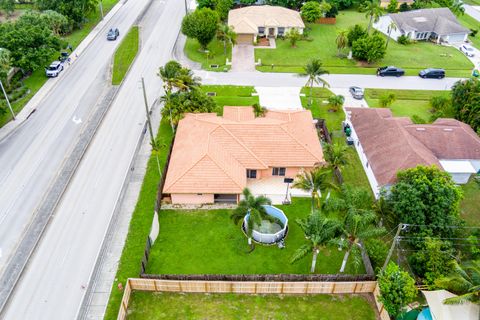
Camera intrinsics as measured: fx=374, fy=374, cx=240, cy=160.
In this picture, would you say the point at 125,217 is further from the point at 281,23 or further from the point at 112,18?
the point at 112,18

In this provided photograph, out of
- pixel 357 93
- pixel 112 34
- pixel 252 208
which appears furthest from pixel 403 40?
pixel 252 208

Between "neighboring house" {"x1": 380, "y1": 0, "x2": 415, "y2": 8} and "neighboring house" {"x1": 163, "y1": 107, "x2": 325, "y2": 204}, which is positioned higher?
"neighboring house" {"x1": 380, "y1": 0, "x2": 415, "y2": 8}

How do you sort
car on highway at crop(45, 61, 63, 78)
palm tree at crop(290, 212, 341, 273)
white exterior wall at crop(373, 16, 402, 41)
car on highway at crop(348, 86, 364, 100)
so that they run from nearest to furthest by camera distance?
palm tree at crop(290, 212, 341, 273) < car on highway at crop(348, 86, 364, 100) < car on highway at crop(45, 61, 63, 78) < white exterior wall at crop(373, 16, 402, 41)

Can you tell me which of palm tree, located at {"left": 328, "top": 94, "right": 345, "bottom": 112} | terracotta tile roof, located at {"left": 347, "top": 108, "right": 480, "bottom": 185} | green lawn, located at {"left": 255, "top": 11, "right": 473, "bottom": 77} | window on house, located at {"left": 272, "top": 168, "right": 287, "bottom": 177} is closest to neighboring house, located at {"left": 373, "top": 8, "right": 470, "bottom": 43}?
green lawn, located at {"left": 255, "top": 11, "right": 473, "bottom": 77}

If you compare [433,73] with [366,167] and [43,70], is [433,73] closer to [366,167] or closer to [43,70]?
[366,167]

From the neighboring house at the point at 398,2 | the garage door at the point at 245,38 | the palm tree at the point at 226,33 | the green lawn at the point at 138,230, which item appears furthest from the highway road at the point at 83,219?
the neighboring house at the point at 398,2

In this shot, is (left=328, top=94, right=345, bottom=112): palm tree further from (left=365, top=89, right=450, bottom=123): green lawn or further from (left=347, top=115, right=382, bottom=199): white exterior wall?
(left=365, top=89, right=450, bottom=123): green lawn

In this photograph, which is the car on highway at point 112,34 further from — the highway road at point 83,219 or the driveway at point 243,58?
the driveway at point 243,58
